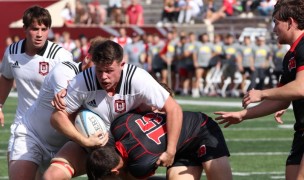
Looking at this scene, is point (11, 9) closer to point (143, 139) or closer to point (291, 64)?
point (143, 139)

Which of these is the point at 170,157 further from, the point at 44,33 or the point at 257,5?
the point at 257,5

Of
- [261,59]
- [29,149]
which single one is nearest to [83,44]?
[261,59]

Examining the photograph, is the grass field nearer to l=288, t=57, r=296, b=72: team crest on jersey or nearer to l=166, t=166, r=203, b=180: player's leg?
l=166, t=166, r=203, b=180: player's leg

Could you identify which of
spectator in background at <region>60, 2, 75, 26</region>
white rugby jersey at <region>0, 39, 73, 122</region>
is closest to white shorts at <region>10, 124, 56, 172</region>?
white rugby jersey at <region>0, 39, 73, 122</region>

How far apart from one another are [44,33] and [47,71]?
0.33m

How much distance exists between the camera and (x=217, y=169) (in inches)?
278

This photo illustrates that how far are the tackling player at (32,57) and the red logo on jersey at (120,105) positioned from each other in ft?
3.70

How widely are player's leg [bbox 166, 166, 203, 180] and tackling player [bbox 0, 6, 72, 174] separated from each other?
1.42 m

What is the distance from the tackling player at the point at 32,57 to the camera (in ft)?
25.6

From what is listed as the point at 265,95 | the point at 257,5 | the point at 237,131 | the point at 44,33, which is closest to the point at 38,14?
the point at 44,33

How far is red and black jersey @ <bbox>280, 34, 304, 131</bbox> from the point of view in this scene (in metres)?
6.47

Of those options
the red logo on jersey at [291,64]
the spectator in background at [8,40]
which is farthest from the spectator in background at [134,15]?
the red logo on jersey at [291,64]

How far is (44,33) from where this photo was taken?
25.7 feet

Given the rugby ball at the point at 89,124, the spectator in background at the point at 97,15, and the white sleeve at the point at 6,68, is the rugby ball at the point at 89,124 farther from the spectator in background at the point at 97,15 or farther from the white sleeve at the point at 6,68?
the spectator in background at the point at 97,15
